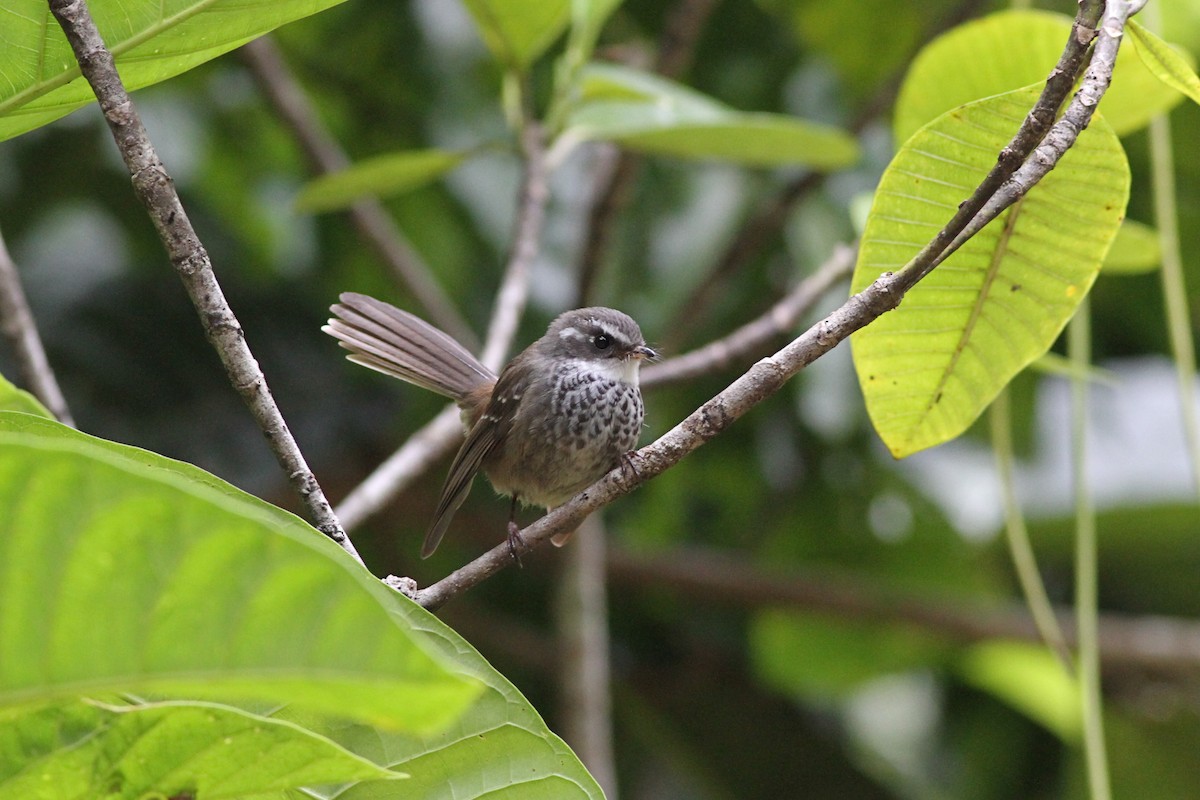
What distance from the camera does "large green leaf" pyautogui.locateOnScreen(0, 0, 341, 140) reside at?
58.8 inches

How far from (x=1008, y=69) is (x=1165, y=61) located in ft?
2.51

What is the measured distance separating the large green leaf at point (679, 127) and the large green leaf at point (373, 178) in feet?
1.27

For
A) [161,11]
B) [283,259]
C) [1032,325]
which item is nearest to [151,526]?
[161,11]

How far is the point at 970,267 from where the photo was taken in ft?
5.57

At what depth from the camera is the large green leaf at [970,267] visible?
5.20ft

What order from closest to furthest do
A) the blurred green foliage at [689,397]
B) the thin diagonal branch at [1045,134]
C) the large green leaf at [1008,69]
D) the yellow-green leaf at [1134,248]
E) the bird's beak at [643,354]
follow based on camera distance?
the thin diagonal branch at [1045,134], the large green leaf at [1008,69], the yellow-green leaf at [1134,248], the bird's beak at [643,354], the blurred green foliage at [689,397]

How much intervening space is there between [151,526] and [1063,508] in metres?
4.19

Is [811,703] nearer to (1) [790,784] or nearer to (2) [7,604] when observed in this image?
(1) [790,784]

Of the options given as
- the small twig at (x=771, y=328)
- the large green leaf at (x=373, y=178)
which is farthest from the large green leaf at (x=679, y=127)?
the large green leaf at (x=373, y=178)

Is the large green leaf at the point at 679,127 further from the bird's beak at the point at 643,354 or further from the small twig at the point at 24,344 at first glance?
the small twig at the point at 24,344

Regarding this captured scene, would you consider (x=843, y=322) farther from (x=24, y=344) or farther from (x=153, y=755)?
(x=24, y=344)

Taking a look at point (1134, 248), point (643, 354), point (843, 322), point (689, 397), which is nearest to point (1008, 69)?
point (1134, 248)

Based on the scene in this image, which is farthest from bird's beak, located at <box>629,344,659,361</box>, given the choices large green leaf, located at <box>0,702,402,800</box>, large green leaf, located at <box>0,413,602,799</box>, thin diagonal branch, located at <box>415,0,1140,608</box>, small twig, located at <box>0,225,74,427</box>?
large green leaf, located at <box>0,413,602,799</box>

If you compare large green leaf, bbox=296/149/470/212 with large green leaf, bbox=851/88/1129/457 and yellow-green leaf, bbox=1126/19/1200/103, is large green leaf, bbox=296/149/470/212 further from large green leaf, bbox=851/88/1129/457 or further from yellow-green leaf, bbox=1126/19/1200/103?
yellow-green leaf, bbox=1126/19/1200/103
